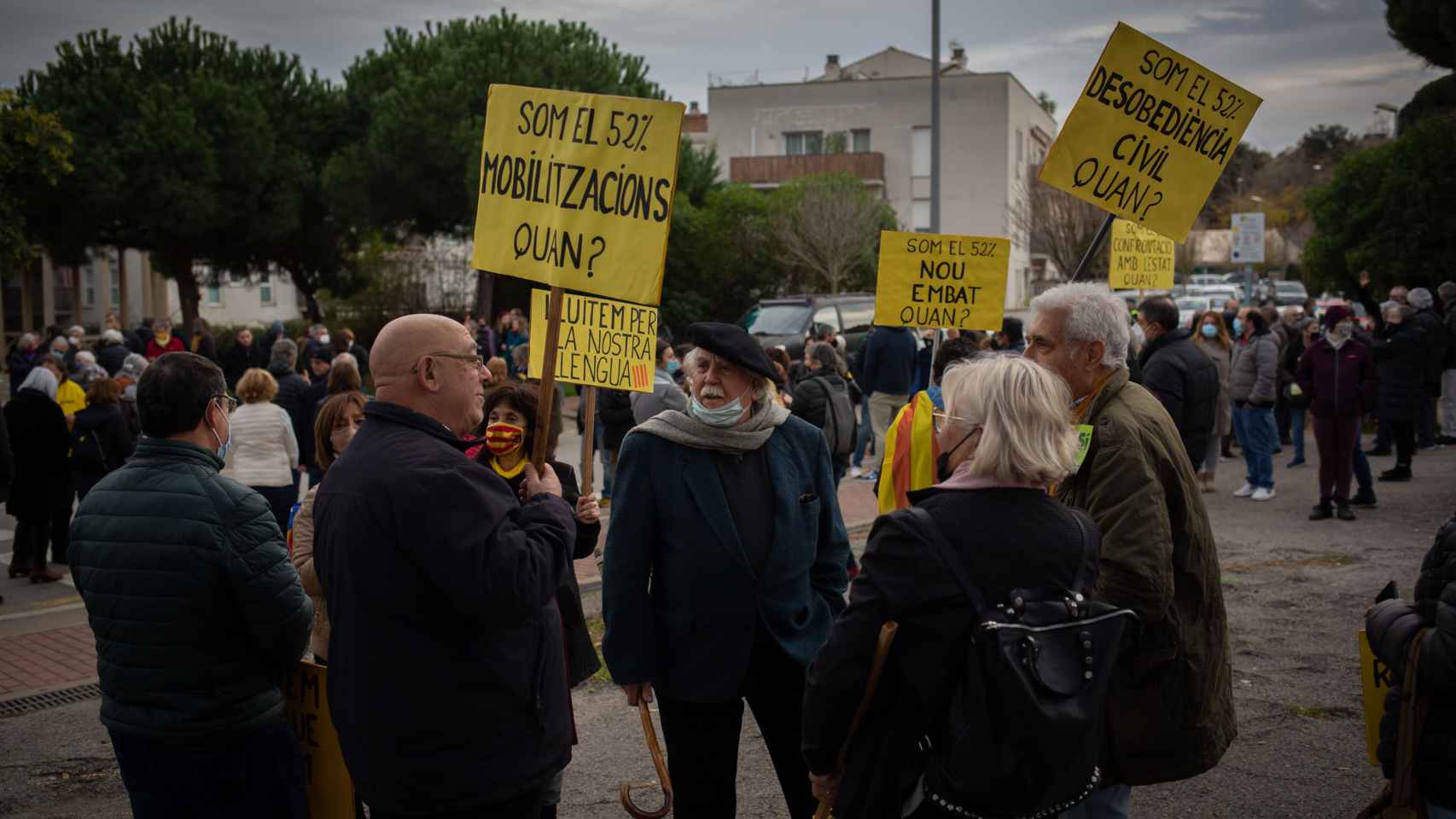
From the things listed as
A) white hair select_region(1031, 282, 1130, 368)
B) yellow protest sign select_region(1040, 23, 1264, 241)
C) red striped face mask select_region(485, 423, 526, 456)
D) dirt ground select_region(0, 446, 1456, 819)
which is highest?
yellow protest sign select_region(1040, 23, 1264, 241)

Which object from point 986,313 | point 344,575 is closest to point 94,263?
point 986,313

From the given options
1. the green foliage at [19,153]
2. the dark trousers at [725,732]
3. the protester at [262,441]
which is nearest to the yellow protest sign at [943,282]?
the protester at [262,441]

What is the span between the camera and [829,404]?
10.5 meters

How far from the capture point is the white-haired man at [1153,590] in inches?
127

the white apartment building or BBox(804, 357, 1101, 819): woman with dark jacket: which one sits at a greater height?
the white apartment building

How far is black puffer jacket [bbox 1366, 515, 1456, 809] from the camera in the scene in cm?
293

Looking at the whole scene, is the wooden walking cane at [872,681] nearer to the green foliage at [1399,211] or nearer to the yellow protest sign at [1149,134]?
the yellow protest sign at [1149,134]

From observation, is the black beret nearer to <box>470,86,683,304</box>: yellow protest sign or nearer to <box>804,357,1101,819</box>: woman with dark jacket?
<box>470,86,683,304</box>: yellow protest sign

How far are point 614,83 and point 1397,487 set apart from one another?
2374 centimetres

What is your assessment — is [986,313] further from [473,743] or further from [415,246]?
[415,246]

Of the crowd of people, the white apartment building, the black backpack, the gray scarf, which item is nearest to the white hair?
the crowd of people

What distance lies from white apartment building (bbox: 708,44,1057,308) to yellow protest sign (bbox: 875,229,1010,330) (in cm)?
4339

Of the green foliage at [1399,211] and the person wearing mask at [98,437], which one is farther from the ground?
the green foliage at [1399,211]

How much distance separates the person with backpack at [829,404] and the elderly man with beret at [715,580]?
6468 mm
